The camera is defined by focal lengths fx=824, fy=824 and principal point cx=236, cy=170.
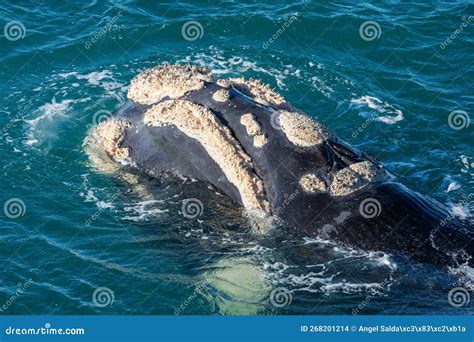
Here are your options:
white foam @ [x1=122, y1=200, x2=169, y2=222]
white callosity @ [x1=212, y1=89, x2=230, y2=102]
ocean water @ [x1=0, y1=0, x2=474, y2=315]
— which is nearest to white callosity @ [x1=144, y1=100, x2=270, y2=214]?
white callosity @ [x1=212, y1=89, x2=230, y2=102]

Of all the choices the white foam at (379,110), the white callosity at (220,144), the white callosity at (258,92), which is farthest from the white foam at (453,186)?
the white callosity at (220,144)

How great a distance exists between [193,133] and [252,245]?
3140 millimetres

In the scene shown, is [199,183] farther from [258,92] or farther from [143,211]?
[258,92]

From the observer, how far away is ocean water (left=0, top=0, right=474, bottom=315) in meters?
19.1

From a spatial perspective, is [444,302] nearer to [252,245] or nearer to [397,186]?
[397,186]

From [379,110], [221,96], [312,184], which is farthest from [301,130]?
[379,110]

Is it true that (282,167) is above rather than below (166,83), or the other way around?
below

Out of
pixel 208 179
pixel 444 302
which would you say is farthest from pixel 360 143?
pixel 444 302

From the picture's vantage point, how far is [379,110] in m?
29.3

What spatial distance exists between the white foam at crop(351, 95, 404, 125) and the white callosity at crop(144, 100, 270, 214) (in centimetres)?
1006

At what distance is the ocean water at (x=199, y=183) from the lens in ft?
62.5

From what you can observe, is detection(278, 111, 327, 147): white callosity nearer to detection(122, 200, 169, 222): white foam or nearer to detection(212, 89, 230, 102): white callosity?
detection(212, 89, 230, 102): white callosity

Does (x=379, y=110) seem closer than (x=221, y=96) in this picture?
No

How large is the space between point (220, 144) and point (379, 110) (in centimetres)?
1101
